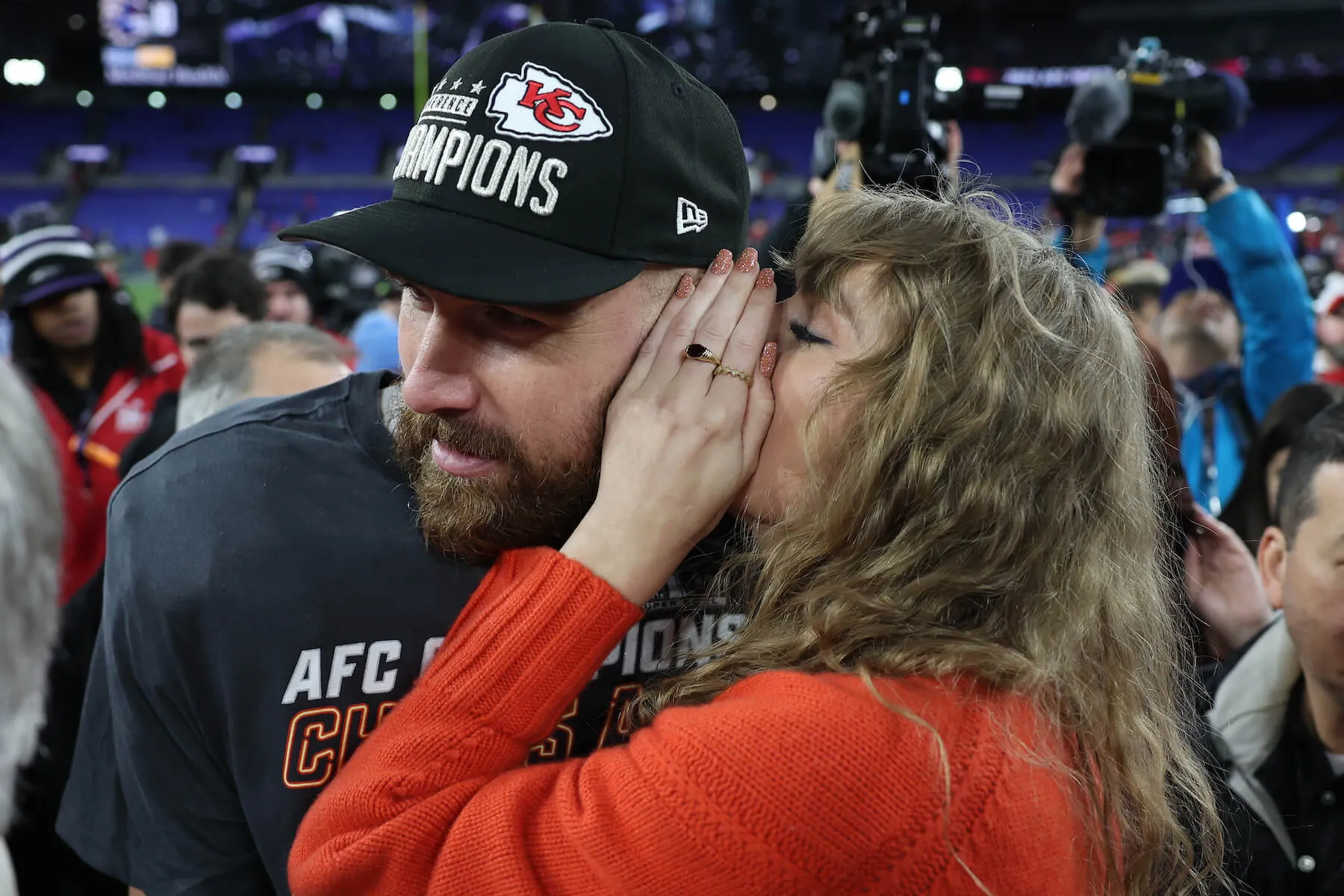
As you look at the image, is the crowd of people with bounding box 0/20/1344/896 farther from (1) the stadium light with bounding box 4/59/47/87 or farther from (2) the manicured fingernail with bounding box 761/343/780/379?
(1) the stadium light with bounding box 4/59/47/87

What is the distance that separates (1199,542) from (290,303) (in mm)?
3965

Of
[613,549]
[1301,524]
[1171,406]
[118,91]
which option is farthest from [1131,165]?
[118,91]

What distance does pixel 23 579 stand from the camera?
3.53 ft

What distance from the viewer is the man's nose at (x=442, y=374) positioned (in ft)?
3.68

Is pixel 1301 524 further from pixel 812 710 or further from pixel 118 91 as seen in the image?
pixel 118 91

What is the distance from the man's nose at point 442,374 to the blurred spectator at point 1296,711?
123 cm

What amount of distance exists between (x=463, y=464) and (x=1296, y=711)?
4.50 ft

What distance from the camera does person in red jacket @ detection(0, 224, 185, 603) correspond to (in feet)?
10.4

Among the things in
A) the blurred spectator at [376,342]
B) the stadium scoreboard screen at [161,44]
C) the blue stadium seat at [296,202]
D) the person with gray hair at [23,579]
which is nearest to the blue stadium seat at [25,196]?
the stadium scoreboard screen at [161,44]

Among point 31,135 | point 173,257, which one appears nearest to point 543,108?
point 173,257

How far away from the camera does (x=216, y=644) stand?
1121mm

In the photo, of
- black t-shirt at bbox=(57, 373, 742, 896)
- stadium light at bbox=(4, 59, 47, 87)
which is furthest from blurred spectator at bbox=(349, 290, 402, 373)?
stadium light at bbox=(4, 59, 47, 87)

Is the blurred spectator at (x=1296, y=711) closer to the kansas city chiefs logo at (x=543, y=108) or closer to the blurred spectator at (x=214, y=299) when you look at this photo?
the kansas city chiefs logo at (x=543, y=108)

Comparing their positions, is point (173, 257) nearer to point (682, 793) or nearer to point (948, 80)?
point (948, 80)
